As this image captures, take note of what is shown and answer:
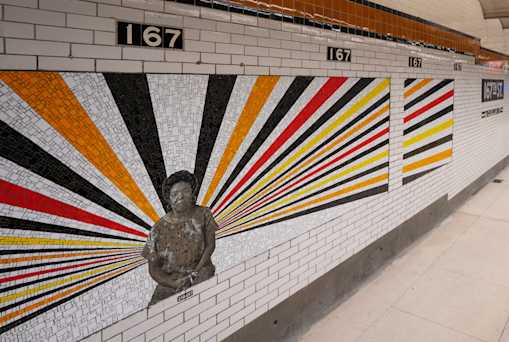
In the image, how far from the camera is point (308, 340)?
9.46 ft

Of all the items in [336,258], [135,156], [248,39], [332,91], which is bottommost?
[336,258]

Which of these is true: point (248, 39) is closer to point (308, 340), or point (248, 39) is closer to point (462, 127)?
point (308, 340)

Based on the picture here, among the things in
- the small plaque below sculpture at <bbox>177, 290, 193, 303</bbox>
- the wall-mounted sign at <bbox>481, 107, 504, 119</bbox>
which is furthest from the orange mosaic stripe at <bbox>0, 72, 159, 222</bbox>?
the wall-mounted sign at <bbox>481, 107, 504, 119</bbox>

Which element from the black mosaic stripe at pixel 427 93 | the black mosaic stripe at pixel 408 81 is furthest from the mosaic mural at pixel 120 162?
the black mosaic stripe at pixel 427 93

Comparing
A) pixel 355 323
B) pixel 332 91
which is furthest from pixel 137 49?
pixel 355 323

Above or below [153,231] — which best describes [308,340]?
below

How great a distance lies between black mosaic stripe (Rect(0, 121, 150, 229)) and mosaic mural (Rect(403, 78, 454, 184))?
3316 millimetres

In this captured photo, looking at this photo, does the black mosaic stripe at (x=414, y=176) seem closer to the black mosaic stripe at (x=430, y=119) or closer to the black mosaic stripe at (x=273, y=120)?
the black mosaic stripe at (x=430, y=119)

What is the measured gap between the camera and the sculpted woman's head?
196 cm

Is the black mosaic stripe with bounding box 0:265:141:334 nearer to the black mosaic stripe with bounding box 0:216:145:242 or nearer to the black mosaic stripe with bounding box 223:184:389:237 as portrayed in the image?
the black mosaic stripe with bounding box 0:216:145:242

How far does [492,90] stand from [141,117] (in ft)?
23.9

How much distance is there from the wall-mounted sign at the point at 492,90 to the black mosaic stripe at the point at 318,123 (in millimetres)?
4373

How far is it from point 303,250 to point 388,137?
1.58 meters

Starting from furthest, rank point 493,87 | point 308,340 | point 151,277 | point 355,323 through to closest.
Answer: point 493,87 < point 355,323 < point 308,340 < point 151,277
